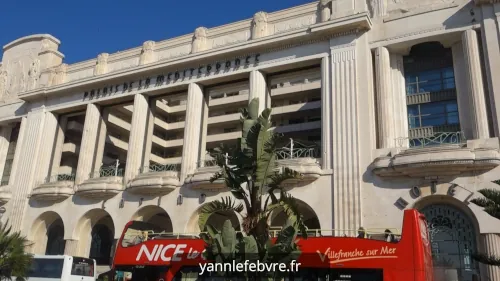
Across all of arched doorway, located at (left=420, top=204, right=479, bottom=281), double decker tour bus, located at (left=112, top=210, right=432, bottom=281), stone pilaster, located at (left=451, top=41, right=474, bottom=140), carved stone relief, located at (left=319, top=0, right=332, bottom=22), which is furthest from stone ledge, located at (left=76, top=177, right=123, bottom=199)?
stone pilaster, located at (left=451, top=41, right=474, bottom=140)

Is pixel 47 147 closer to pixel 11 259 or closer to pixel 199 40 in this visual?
pixel 199 40

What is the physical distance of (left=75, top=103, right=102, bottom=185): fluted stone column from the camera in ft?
101

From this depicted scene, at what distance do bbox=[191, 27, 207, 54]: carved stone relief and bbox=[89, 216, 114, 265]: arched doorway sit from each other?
1438 centimetres

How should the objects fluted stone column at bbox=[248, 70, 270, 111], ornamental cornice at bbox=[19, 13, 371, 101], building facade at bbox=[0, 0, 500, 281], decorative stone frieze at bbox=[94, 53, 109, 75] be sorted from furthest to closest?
decorative stone frieze at bbox=[94, 53, 109, 75], fluted stone column at bbox=[248, 70, 270, 111], ornamental cornice at bbox=[19, 13, 371, 101], building facade at bbox=[0, 0, 500, 281]

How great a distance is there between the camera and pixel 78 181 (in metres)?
30.5

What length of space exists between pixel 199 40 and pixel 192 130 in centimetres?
618

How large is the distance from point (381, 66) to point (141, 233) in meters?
15.0

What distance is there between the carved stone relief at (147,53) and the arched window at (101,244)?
12.7 m

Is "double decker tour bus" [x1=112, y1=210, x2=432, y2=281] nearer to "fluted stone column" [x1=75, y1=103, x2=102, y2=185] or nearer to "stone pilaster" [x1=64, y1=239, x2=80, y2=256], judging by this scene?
"stone pilaster" [x1=64, y1=239, x2=80, y2=256]

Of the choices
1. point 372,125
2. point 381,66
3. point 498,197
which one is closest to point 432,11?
point 381,66

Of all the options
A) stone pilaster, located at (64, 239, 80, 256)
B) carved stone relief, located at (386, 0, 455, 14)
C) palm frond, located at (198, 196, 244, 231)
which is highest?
carved stone relief, located at (386, 0, 455, 14)

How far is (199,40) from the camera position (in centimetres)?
2914

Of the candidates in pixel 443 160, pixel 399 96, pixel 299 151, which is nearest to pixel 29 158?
pixel 299 151

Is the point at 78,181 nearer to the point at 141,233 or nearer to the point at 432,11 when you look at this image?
the point at 141,233
